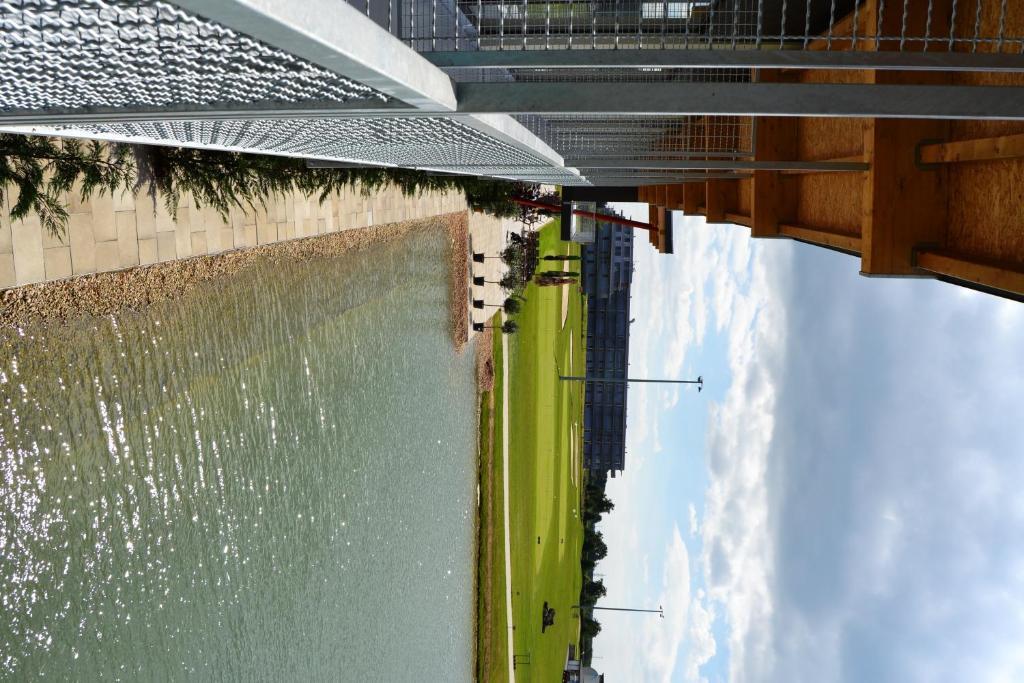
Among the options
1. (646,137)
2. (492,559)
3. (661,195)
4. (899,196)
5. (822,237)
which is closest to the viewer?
(899,196)

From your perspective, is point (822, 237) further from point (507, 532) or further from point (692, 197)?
point (507, 532)

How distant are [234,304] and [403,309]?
745cm

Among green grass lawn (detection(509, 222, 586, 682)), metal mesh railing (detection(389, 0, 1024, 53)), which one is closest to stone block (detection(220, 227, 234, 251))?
metal mesh railing (detection(389, 0, 1024, 53))

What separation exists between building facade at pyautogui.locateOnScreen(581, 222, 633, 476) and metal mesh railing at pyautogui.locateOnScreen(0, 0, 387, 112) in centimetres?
6259

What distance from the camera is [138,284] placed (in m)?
8.82

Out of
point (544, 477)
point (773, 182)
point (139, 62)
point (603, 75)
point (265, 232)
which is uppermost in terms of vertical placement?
point (603, 75)

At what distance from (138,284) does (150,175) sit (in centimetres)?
128

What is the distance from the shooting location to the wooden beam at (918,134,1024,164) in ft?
15.1

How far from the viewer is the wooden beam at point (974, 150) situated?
4.61 meters

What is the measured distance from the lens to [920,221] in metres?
5.80

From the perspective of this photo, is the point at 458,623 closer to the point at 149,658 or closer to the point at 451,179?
the point at 451,179

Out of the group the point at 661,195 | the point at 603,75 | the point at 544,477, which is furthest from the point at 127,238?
the point at 544,477

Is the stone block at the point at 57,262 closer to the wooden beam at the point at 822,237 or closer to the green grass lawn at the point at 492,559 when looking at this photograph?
the wooden beam at the point at 822,237

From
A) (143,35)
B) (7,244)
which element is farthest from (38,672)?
(143,35)
